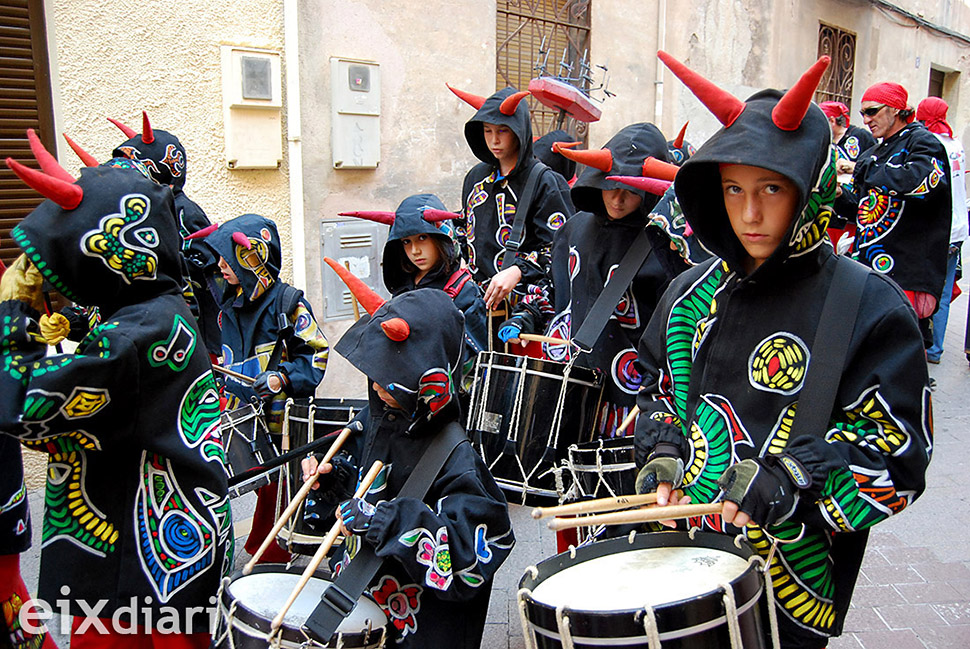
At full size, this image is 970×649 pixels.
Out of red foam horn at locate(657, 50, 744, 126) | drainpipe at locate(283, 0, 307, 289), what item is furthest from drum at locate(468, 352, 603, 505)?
drainpipe at locate(283, 0, 307, 289)

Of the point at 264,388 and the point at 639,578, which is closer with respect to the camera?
the point at 639,578

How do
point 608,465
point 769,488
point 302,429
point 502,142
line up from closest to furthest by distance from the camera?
1. point 769,488
2. point 608,465
3. point 302,429
4. point 502,142

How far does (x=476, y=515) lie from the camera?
102 inches

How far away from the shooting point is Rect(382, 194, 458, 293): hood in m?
4.23

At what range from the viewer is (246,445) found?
3.69 meters

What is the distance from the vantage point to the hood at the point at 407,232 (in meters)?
4.23

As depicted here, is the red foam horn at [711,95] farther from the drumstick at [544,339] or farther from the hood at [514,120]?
the hood at [514,120]

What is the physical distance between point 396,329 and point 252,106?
13.0 ft

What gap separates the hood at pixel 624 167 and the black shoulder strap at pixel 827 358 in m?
1.77

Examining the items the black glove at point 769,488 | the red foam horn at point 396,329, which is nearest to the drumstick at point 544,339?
the red foam horn at point 396,329

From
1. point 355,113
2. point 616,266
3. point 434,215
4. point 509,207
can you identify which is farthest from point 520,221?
point 355,113

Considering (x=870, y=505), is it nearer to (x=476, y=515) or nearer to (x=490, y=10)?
(x=476, y=515)

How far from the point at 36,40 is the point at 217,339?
216 cm

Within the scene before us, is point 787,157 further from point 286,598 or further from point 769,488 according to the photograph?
point 286,598
